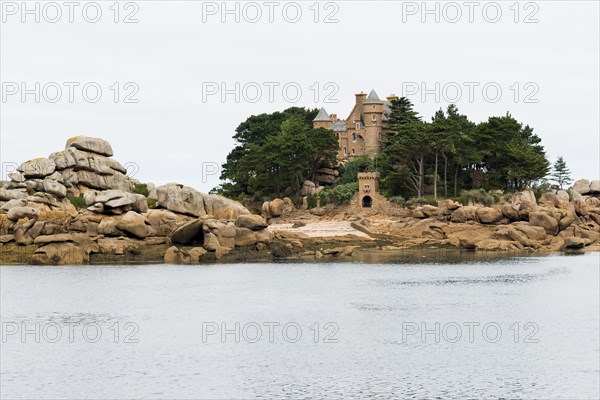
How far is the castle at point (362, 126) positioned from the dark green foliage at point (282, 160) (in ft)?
16.0

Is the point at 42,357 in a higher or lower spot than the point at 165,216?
lower

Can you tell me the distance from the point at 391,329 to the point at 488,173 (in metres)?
66.6

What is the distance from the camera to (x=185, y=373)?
41.6 meters

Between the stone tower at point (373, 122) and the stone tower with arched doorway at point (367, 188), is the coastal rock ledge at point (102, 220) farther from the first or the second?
the stone tower at point (373, 122)

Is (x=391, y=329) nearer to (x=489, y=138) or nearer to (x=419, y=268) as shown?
(x=419, y=268)

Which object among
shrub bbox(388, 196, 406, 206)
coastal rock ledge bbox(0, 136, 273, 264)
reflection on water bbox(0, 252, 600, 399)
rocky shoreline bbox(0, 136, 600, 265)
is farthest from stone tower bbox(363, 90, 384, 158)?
reflection on water bbox(0, 252, 600, 399)

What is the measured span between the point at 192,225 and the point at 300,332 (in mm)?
34375

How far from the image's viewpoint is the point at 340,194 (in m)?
115

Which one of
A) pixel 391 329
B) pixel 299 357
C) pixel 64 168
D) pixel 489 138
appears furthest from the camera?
pixel 489 138

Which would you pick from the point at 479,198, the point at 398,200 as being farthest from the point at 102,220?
the point at 479,198

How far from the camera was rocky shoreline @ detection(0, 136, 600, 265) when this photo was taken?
82688 mm

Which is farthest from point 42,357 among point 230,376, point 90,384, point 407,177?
point 407,177

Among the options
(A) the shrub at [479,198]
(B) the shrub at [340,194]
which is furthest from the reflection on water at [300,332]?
(B) the shrub at [340,194]

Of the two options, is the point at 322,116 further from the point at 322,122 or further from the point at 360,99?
the point at 360,99
